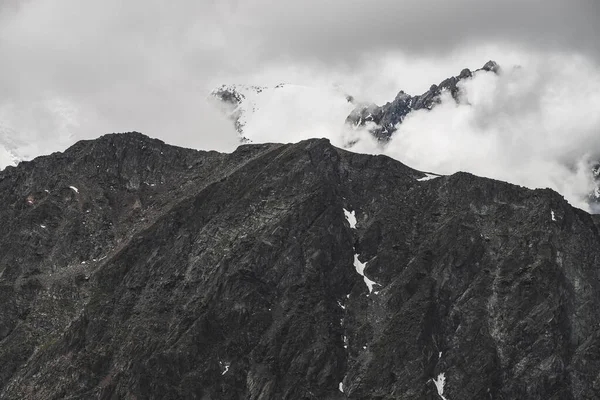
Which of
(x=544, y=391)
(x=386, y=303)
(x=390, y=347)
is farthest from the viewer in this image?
(x=386, y=303)

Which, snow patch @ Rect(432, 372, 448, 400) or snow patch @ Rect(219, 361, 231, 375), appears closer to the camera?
snow patch @ Rect(432, 372, 448, 400)

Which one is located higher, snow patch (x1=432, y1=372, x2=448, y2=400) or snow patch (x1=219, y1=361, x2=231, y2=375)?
snow patch (x1=432, y1=372, x2=448, y2=400)

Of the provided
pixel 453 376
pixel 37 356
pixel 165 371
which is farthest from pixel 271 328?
pixel 37 356

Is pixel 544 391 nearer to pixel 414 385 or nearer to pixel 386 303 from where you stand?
pixel 414 385

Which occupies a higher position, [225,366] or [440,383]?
[440,383]

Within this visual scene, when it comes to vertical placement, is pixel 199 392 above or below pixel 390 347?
below

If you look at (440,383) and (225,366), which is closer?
(440,383)

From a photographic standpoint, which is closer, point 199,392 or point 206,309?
point 199,392

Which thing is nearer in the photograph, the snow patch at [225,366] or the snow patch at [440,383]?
the snow patch at [440,383]

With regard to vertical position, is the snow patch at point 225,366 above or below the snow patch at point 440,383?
below

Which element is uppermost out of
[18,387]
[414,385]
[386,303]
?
[386,303]

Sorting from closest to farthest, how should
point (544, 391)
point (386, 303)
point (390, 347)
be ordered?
1. point (544, 391)
2. point (390, 347)
3. point (386, 303)
